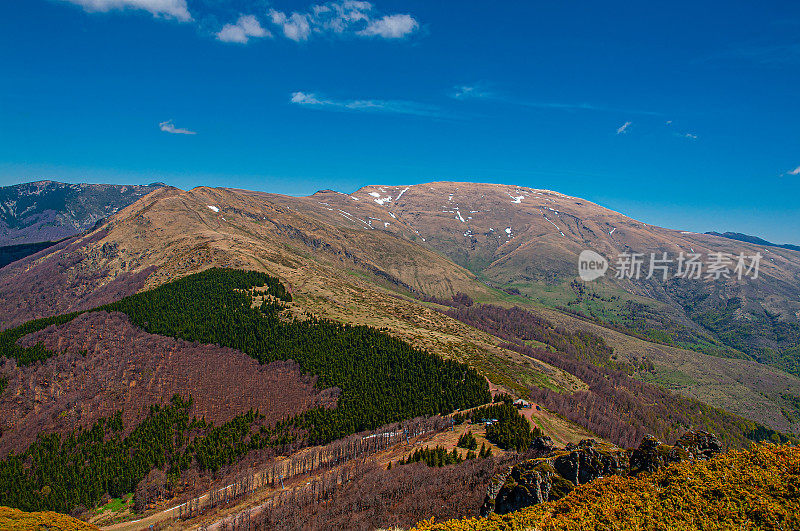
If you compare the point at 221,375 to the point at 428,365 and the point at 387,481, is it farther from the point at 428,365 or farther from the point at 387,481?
the point at 387,481

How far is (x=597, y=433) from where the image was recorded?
6452 inches

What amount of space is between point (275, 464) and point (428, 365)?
84.1 m

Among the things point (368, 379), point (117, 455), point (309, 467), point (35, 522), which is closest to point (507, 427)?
point (309, 467)

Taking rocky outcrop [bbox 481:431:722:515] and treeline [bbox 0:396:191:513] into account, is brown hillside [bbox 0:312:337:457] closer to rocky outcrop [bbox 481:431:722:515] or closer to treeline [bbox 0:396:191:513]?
treeline [bbox 0:396:191:513]

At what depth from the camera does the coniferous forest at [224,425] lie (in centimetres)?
12000

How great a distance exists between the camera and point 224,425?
14525 centimetres

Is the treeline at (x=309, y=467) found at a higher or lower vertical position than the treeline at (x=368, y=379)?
lower

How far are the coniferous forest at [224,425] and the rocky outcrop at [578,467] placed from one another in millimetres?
98616

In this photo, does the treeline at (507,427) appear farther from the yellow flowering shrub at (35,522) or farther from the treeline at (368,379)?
the yellow flowering shrub at (35,522)

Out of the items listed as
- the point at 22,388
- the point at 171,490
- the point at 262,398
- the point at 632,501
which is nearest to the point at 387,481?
the point at 632,501

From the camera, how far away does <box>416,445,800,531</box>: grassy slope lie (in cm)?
2780

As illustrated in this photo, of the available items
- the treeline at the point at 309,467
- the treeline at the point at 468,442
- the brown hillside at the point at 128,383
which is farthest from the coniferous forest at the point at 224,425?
the treeline at the point at 468,442

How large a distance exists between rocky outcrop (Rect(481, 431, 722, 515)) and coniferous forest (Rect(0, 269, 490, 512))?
3883 inches

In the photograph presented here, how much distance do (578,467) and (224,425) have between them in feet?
449
